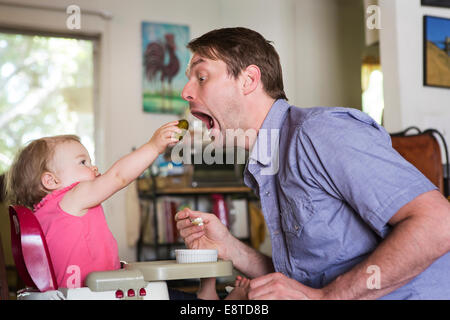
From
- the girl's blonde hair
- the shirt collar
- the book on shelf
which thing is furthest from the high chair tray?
the book on shelf

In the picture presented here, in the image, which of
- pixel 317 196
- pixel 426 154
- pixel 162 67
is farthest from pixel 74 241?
pixel 162 67

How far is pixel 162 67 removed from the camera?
5707 millimetres

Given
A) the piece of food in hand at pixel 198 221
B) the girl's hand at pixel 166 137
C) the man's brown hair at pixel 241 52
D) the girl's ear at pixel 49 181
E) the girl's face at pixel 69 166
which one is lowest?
the piece of food in hand at pixel 198 221

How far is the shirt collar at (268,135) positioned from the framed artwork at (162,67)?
425cm

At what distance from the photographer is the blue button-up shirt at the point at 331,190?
109cm

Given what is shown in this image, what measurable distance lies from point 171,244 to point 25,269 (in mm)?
4111

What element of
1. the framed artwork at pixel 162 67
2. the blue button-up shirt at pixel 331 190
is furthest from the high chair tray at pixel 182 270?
the framed artwork at pixel 162 67

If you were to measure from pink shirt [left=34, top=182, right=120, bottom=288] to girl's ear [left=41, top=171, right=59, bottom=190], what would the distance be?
0.07 m

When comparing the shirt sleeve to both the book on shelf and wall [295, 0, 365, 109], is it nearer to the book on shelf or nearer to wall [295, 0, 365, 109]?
the book on shelf

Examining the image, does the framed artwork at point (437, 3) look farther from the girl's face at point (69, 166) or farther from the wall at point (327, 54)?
the girl's face at point (69, 166)
